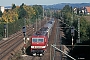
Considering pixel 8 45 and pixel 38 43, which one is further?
pixel 8 45

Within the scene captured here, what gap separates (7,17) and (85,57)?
46.6 meters

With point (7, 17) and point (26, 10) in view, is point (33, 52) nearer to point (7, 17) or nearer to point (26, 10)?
point (7, 17)

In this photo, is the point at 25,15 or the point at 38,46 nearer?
the point at 38,46

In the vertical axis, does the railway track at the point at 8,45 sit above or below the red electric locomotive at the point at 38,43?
below

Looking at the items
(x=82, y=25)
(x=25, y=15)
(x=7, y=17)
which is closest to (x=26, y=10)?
(x=25, y=15)

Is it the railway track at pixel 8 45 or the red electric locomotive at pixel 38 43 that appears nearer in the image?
the red electric locomotive at pixel 38 43

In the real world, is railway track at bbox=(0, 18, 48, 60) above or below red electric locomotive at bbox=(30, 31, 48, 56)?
below

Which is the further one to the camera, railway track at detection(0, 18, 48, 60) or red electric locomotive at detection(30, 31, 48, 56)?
railway track at detection(0, 18, 48, 60)

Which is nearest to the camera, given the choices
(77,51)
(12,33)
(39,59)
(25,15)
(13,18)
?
(77,51)

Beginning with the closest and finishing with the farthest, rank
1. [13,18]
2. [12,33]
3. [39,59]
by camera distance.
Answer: [39,59] → [12,33] → [13,18]

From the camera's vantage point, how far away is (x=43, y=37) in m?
30.6

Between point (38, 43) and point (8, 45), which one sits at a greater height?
point (38, 43)

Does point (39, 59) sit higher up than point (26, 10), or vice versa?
point (26, 10)

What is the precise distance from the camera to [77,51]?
27438mm
